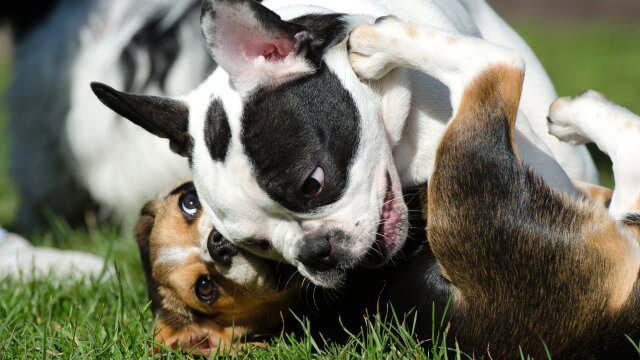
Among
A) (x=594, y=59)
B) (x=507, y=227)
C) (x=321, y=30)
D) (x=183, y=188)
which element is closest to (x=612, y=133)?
(x=507, y=227)

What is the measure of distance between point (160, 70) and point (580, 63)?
6333 mm

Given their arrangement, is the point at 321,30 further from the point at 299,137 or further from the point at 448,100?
the point at 448,100

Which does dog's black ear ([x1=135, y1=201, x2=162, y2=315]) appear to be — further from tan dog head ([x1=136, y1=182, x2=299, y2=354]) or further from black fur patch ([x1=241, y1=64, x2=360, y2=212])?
black fur patch ([x1=241, y1=64, x2=360, y2=212])

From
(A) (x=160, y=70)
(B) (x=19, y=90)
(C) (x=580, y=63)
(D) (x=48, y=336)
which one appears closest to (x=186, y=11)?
(A) (x=160, y=70)

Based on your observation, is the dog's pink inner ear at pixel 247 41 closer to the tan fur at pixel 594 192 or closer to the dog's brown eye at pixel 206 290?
the dog's brown eye at pixel 206 290

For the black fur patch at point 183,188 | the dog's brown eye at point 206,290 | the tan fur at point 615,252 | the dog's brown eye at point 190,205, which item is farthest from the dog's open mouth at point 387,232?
the black fur patch at point 183,188

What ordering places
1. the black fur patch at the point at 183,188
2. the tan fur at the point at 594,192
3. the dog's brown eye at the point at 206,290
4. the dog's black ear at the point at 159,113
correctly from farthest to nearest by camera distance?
the black fur patch at the point at 183,188 < the dog's brown eye at the point at 206,290 < the tan fur at the point at 594,192 < the dog's black ear at the point at 159,113

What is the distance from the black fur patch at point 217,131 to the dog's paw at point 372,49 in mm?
453

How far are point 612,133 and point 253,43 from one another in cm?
123

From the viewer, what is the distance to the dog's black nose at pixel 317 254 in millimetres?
3102

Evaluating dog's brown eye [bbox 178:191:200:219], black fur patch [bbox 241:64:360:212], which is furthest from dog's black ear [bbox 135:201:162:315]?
black fur patch [bbox 241:64:360:212]

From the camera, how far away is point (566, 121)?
346cm

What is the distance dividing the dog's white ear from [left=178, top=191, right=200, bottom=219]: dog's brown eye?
739mm

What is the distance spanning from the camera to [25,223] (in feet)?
19.2
